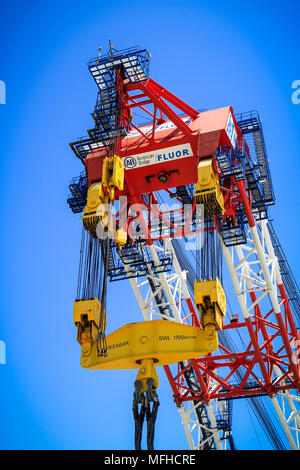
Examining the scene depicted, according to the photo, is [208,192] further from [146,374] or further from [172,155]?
[146,374]

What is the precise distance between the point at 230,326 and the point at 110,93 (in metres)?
→ 13.8

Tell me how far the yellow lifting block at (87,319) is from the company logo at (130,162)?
7.33 m

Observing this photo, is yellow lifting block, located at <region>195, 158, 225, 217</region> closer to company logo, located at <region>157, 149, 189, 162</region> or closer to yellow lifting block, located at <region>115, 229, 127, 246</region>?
company logo, located at <region>157, 149, 189, 162</region>

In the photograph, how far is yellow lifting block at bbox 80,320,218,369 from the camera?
24609 millimetres

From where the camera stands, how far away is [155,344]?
2459cm

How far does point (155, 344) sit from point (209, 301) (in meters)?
2.53

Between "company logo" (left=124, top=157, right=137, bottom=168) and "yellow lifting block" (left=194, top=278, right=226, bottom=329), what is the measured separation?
308 inches

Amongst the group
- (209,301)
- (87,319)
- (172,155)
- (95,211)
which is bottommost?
(209,301)

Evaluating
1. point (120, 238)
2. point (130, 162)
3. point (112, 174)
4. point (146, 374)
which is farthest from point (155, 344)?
point (130, 162)

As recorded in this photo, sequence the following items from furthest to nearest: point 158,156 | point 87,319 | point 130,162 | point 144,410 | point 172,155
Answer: point 130,162 < point 158,156 < point 172,155 < point 87,319 < point 144,410

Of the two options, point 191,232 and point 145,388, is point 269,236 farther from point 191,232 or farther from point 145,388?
point 145,388

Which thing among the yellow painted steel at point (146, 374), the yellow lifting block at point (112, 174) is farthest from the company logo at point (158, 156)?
the yellow painted steel at point (146, 374)

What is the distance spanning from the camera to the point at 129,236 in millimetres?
33375
